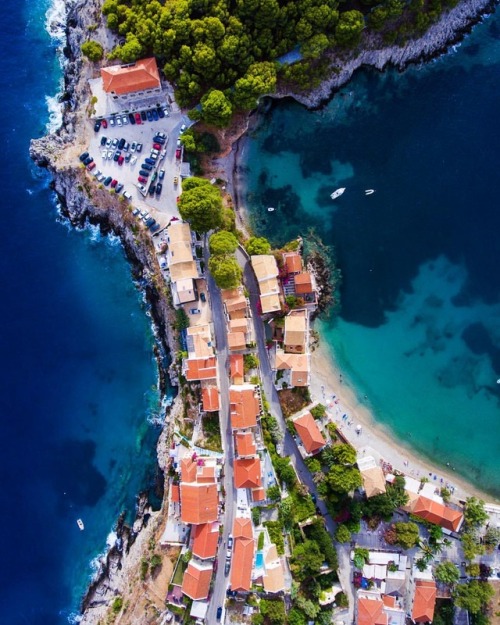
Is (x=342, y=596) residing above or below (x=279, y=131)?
below

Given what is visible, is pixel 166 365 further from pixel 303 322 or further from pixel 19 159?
pixel 19 159

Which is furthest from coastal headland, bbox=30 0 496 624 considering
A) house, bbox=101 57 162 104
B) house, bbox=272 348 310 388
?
house, bbox=101 57 162 104

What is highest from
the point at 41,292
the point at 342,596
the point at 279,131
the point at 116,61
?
the point at 116,61

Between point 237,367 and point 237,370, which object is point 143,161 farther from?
point 237,370

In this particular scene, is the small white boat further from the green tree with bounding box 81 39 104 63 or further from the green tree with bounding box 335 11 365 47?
the green tree with bounding box 81 39 104 63

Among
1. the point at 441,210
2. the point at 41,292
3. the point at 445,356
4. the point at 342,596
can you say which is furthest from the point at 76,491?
the point at 441,210

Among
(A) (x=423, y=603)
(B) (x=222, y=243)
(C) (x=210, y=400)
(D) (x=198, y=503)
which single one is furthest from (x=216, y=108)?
(A) (x=423, y=603)

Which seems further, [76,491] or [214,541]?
[76,491]
